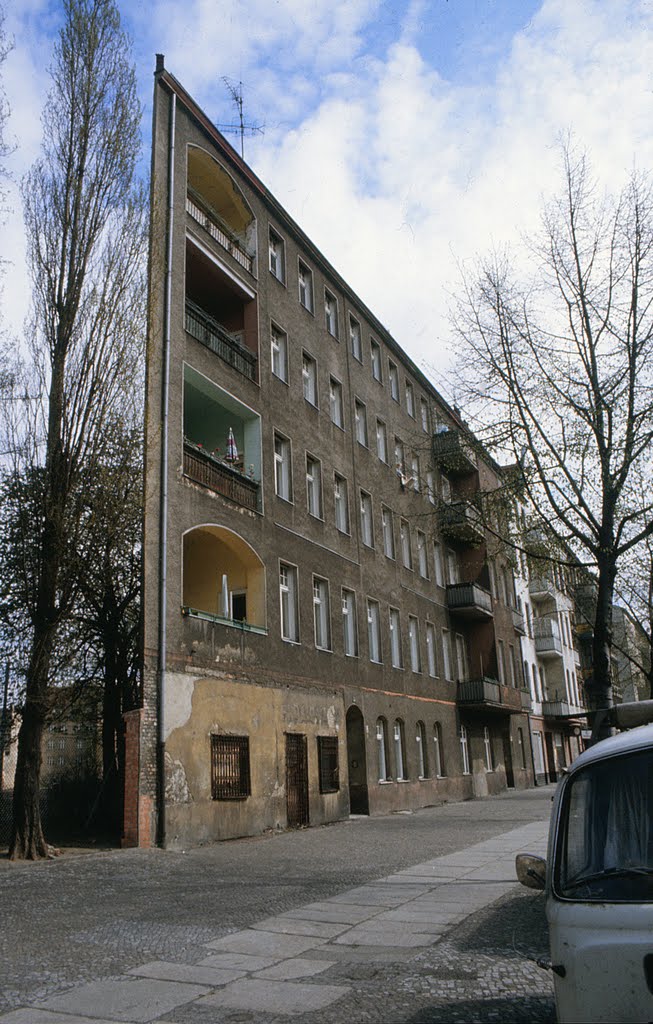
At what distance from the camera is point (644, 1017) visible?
3.06 metres

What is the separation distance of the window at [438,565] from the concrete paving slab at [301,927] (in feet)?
83.4

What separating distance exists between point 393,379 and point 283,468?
37.7 feet

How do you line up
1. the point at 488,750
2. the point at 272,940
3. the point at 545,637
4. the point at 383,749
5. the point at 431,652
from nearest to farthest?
the point at 272,940 → the point at 383,749 → the point at 431,652 → the point at 488,750 → the point at 545,637

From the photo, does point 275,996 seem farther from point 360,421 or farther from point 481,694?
point 481,694

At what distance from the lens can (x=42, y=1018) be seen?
5102mm

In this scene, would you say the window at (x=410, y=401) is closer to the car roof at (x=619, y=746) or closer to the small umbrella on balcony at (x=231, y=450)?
the small umbrella on balcony at (x=231, y=450)

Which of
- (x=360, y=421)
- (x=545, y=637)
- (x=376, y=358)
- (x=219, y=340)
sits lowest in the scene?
(x=545, y=637)

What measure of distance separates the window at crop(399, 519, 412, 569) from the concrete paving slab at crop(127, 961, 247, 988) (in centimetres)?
2387

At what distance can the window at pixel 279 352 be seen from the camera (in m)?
23.1

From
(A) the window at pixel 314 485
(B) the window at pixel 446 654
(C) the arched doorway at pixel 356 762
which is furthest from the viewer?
(B) the window at pixel 446 654

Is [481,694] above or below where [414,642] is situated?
below

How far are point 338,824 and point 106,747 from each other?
584cm

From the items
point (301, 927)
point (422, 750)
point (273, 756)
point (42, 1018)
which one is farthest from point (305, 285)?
point (42, 1018)

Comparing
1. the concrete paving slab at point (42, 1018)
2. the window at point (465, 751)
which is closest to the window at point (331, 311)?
the window at point (465, 751)
